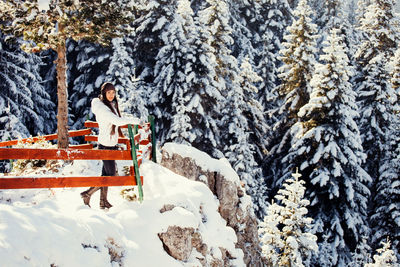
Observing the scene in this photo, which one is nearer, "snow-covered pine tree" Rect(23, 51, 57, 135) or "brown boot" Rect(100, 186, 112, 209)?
"brown boot" Rect(100, 186, 112, 209)

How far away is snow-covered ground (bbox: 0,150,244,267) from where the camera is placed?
4176mm

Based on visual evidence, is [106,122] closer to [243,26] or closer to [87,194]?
[87,194]

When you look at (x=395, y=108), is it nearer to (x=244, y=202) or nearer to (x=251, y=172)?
(x=251, y=172)

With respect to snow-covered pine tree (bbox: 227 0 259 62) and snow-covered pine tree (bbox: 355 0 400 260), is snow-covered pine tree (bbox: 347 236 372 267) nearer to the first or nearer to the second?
snow-covered pine tree (bbox: 355 0 400 260)

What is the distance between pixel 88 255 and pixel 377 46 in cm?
3056

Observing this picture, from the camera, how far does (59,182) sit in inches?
211

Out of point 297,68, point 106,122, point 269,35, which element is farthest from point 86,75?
point 106,122

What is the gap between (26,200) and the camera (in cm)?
712

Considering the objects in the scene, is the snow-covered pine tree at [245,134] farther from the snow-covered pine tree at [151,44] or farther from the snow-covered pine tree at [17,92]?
the snow-covered pine tree at [17,92]

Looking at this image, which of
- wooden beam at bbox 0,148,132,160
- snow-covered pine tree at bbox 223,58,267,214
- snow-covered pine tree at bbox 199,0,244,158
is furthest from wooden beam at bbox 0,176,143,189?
snow-covered pine tree at bbox 199,0,244,158

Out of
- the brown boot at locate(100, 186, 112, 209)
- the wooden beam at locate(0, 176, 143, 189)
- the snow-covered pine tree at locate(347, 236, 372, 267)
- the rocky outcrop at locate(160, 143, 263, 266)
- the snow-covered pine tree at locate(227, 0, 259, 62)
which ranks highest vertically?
the snow-covered pine tree at locate(227, 0, 259, 62)

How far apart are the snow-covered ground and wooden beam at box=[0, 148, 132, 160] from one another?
782 mm

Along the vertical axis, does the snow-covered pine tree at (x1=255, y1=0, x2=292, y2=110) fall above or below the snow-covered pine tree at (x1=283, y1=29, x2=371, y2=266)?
above

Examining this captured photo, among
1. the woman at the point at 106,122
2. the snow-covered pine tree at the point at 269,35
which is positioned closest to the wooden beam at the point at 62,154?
the woman at the point at 106,122
